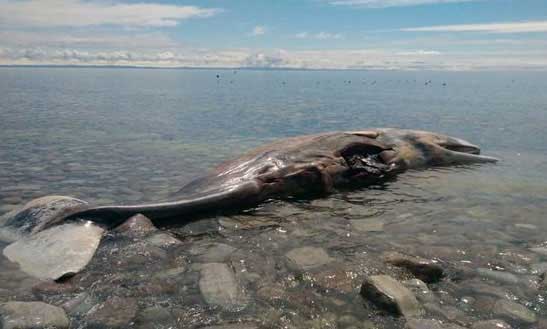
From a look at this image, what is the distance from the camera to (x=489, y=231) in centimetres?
888

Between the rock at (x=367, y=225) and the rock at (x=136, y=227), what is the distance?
3802 millimetres

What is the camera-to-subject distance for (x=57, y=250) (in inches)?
296

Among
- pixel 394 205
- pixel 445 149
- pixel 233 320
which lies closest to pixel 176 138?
pixel 445 149

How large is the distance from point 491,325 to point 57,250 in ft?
21.0

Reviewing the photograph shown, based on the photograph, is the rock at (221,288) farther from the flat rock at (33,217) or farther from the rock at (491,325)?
the flat rock at (33,217)

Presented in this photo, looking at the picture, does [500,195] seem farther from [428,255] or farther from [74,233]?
[74,233]

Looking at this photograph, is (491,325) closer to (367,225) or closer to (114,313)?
(367,225)

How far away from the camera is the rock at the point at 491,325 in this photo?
5383mm

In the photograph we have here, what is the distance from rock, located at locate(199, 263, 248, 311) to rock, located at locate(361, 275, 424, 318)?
1.61 metres

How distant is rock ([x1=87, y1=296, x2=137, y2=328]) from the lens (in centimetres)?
545

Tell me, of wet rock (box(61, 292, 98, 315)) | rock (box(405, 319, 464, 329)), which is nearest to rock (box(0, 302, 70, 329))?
wet rock (box(61, 292, 98, 315))

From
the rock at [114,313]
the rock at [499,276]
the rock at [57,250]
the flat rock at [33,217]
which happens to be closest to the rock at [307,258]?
the rock at [499,276]

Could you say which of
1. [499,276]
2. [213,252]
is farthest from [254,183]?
[499,276]

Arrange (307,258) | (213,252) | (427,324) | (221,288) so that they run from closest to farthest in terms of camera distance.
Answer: (427,324), (221,288), (307,258), (213,252)
